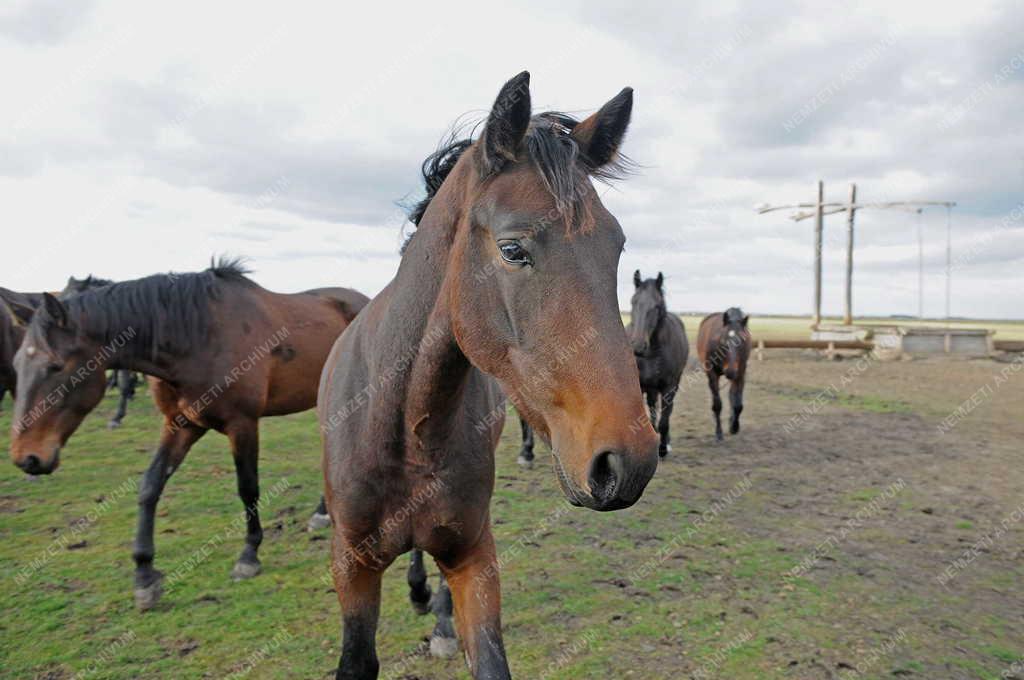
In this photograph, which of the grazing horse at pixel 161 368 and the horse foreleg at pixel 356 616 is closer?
the horse foreleg at pixel 356 616

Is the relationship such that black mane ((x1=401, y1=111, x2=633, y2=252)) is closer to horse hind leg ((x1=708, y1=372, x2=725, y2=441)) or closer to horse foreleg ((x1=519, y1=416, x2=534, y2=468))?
horse foreleg ((x1=519, y1=416, x2=534, y2=468))

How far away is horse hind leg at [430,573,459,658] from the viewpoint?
12.2ft

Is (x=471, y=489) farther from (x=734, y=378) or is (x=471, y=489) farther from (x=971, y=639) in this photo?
(x=734, y=378)

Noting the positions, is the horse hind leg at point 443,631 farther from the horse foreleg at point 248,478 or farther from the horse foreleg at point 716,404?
the horse foreleg at point 716,404

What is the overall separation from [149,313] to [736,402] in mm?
9763

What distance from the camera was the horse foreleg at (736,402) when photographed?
35.3 ft

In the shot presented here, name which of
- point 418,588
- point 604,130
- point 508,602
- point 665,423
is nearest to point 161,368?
point 418,588

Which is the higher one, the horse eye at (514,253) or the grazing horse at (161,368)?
the horse eye at (514,253)

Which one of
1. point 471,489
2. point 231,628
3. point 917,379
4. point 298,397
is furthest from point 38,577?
point 917,379

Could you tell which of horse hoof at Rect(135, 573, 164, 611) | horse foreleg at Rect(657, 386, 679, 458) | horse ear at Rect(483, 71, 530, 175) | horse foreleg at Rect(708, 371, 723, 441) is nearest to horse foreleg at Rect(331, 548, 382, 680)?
horse ear at Rect(483, 71, 530, 175)

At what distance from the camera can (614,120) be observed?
6.75ft

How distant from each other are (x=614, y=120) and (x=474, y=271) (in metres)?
0.80

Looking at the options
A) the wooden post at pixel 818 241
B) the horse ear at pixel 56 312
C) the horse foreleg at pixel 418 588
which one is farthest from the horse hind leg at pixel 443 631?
the wooden post at pixel 818 241

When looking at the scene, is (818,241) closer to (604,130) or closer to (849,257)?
(849,257)
